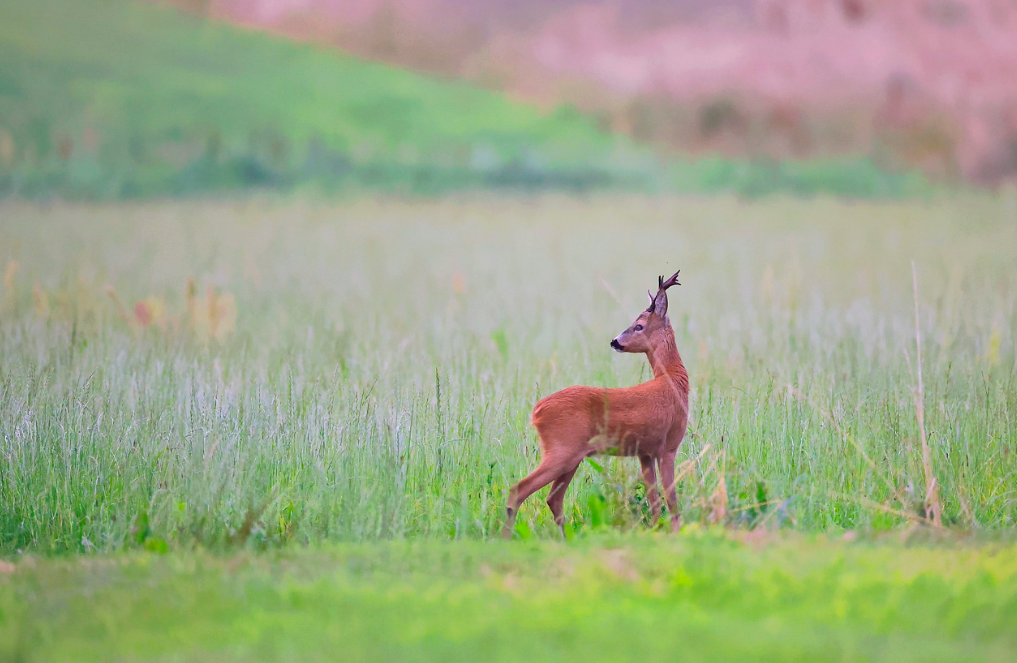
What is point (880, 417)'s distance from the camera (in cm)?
721

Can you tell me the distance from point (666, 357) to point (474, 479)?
Answer: 1.52 meters

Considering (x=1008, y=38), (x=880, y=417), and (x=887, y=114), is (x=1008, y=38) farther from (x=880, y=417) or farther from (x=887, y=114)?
(x=880, y=417)

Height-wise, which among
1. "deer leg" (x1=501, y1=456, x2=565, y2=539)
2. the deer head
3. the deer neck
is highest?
the deer head

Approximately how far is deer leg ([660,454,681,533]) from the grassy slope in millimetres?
583

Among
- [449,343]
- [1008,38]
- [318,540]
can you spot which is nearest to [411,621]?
[318,540]

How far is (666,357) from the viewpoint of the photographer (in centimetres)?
566

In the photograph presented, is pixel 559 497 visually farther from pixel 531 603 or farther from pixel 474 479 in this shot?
pixel 531 603

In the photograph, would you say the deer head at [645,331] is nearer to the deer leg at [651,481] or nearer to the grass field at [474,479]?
the grass field at [474,479]

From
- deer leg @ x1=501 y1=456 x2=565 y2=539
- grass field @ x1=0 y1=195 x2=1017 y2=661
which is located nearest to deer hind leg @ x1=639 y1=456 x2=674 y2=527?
grass field @ x1=0 y1=195 x2=1017 y2=661

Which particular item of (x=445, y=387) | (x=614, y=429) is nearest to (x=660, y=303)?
(x=614, y=429)

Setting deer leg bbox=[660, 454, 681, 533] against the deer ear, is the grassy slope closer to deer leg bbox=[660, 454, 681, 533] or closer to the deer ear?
deer leg bbox=[660, 454, 681, 533]

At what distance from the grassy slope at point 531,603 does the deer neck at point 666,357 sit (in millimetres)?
1070

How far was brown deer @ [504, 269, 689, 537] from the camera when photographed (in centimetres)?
518

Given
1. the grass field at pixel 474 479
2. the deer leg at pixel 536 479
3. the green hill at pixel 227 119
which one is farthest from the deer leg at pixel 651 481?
the green hill at pixel 227 119
